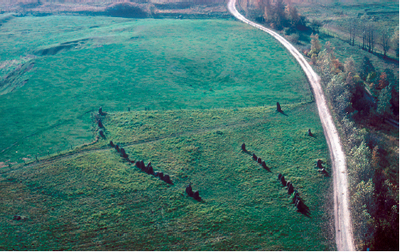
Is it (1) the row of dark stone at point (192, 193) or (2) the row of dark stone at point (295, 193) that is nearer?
(2) the row of dark stone at point (295, 193)

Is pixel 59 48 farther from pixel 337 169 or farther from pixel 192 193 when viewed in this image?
pixel 337 169

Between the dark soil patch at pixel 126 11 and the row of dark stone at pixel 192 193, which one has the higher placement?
the dark soil patch at pixel 126 11

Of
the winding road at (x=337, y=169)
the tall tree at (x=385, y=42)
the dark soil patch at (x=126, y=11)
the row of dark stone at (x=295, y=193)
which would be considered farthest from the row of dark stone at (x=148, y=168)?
the dark soil patch at (x=126, y=11)

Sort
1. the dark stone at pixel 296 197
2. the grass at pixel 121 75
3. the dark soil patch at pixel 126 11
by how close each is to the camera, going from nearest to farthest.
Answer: the dark stone at pixel 296 197 → the grass at pixel 121 75 → the dark soil patch at pixel 126 11

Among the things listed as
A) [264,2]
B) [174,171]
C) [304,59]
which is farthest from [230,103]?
[264,2]

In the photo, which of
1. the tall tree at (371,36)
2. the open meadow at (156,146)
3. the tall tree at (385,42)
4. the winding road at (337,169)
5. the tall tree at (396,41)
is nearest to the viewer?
the winding road at (337,169)

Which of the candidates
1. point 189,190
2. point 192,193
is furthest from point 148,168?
point 192,193

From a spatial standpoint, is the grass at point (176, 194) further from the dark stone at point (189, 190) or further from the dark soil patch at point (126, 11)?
the dark soil patch at point (126, 11)
